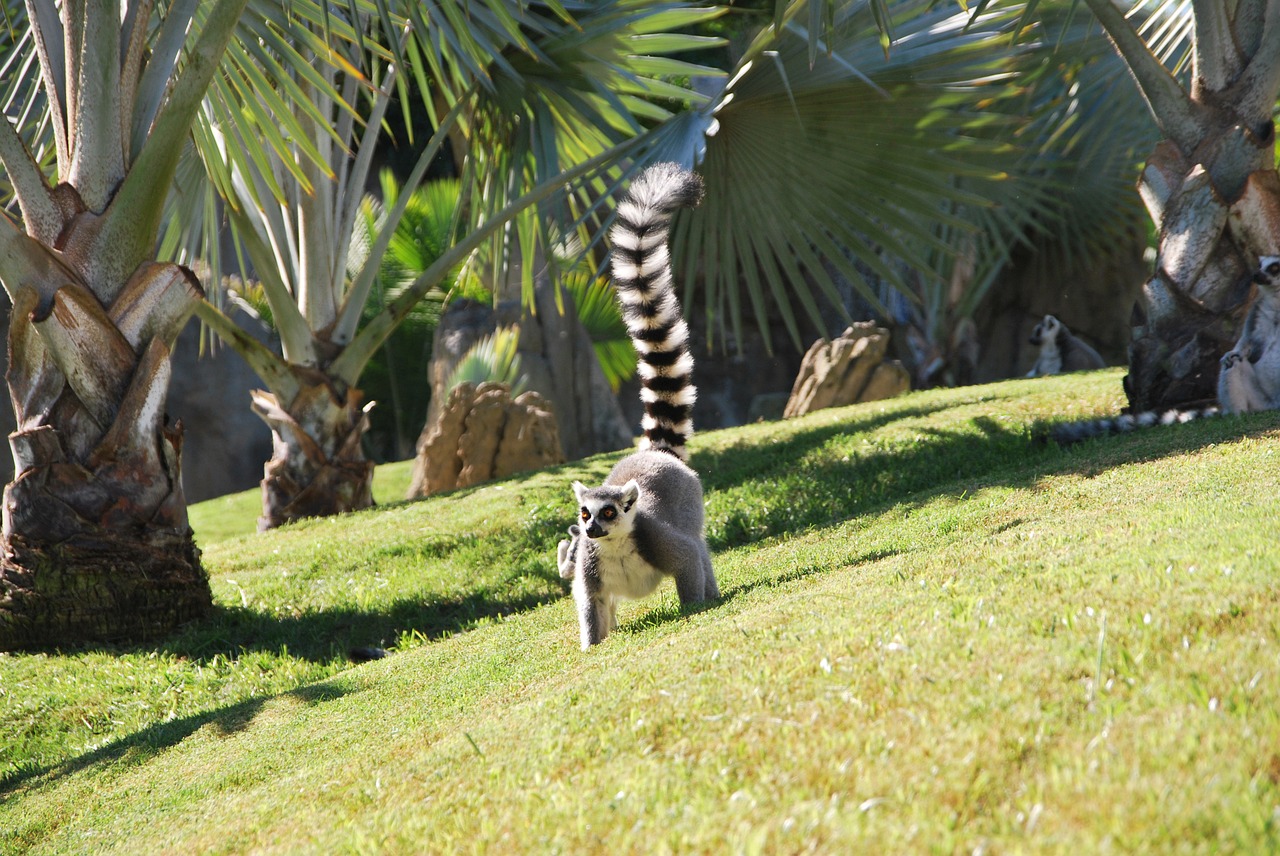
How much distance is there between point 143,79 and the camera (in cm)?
709

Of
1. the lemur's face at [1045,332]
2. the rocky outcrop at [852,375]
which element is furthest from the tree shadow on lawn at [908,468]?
the lemur's face at [1045,332]

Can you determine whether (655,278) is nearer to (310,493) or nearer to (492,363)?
(310,493)

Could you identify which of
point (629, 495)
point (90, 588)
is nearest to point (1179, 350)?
point (629, 495)

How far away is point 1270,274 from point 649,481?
511 centimetres

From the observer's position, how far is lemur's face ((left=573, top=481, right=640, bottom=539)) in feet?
16.4

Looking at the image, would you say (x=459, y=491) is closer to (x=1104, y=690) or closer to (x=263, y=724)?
(x=263, y=724)

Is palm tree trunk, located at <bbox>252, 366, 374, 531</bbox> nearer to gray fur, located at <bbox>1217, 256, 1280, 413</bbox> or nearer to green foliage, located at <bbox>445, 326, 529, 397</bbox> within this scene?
green foliage, located at <bbox>445, 326, 529, 397</bbox>

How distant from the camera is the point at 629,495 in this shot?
5.23 meters

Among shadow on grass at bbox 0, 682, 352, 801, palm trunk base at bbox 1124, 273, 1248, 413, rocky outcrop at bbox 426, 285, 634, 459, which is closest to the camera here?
shadow on grass at bbox 0, 682, 352, 801

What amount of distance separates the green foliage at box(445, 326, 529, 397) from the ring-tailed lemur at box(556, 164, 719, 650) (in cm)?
868

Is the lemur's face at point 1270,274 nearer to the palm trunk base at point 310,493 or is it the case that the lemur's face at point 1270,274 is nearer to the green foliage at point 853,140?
the green foliage at point 853,140

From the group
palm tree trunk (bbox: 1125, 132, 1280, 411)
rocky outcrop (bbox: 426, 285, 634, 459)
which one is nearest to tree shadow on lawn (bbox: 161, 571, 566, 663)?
palm tree trunk (bbox: 1125, 132, 1280, 411)

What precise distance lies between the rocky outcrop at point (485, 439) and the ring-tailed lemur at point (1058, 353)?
823 cm

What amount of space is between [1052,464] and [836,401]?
7.47 metres
